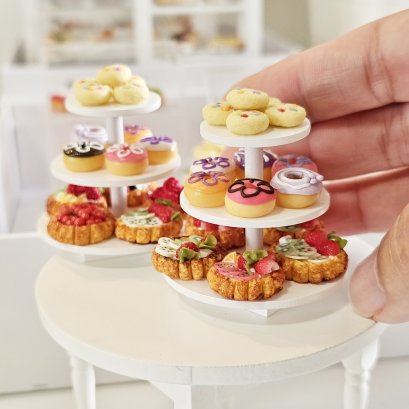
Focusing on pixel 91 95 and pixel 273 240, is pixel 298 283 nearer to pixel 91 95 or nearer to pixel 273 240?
pixel 273 240

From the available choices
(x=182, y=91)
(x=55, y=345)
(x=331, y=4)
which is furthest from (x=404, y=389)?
(x=331, y=4)

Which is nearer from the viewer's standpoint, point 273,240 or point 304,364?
point 304,364

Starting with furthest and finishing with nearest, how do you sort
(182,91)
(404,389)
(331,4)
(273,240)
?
1. (331,4)
2. (182,91)
3. (404,389)
4. (273,240)

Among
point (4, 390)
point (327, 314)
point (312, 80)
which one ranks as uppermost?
point (312, 80)

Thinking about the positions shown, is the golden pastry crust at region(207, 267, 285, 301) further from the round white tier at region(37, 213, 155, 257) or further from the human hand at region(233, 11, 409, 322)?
the human hand at region(233, 11, 409, 322)

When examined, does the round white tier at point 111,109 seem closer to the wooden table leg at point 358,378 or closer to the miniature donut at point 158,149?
the miniature donut at point 158,149

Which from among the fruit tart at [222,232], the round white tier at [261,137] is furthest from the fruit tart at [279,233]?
the round white tier at [261,137]
